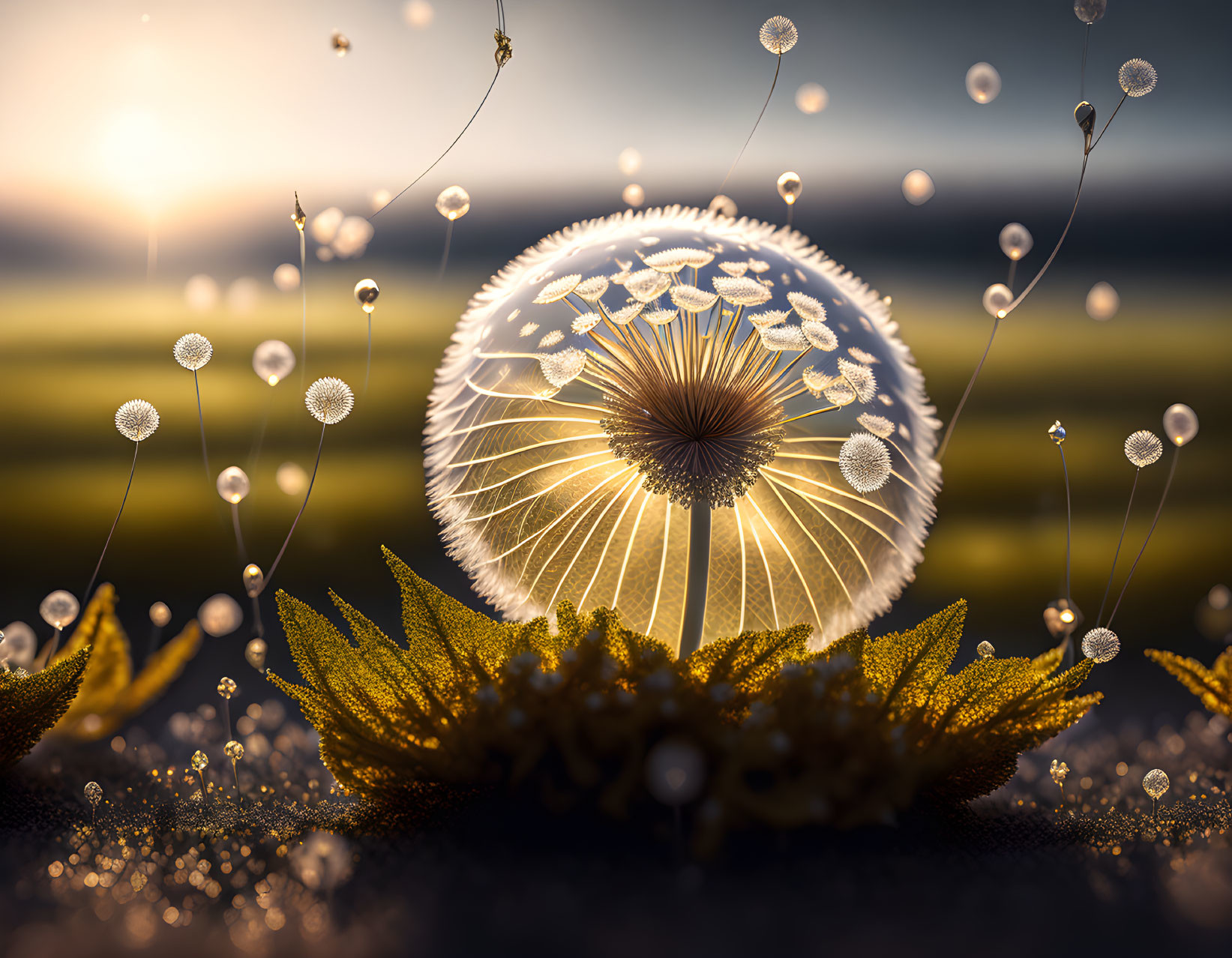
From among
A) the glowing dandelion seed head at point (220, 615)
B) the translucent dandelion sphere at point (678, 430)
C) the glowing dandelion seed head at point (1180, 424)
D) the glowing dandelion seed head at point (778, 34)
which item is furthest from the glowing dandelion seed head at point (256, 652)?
the glowing dandelion seed head at point (1180, 424)

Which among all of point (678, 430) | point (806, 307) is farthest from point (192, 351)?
point (806, 307)

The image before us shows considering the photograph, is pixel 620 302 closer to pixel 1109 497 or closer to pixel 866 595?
pixel 866 595

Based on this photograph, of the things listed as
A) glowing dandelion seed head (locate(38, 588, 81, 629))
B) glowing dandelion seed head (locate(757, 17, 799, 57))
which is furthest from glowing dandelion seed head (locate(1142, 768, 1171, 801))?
glowing dandelion seed head (locate(38, 588, 81, 629))

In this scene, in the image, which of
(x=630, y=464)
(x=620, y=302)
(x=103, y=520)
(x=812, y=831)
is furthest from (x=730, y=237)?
(x=103, y=520)

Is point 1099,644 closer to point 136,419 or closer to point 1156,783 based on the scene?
point 1156,783

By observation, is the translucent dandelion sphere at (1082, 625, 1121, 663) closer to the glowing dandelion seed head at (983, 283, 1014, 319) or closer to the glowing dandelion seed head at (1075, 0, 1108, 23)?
the glowing dandelion seed head at (983, 283, 1014, 319)
